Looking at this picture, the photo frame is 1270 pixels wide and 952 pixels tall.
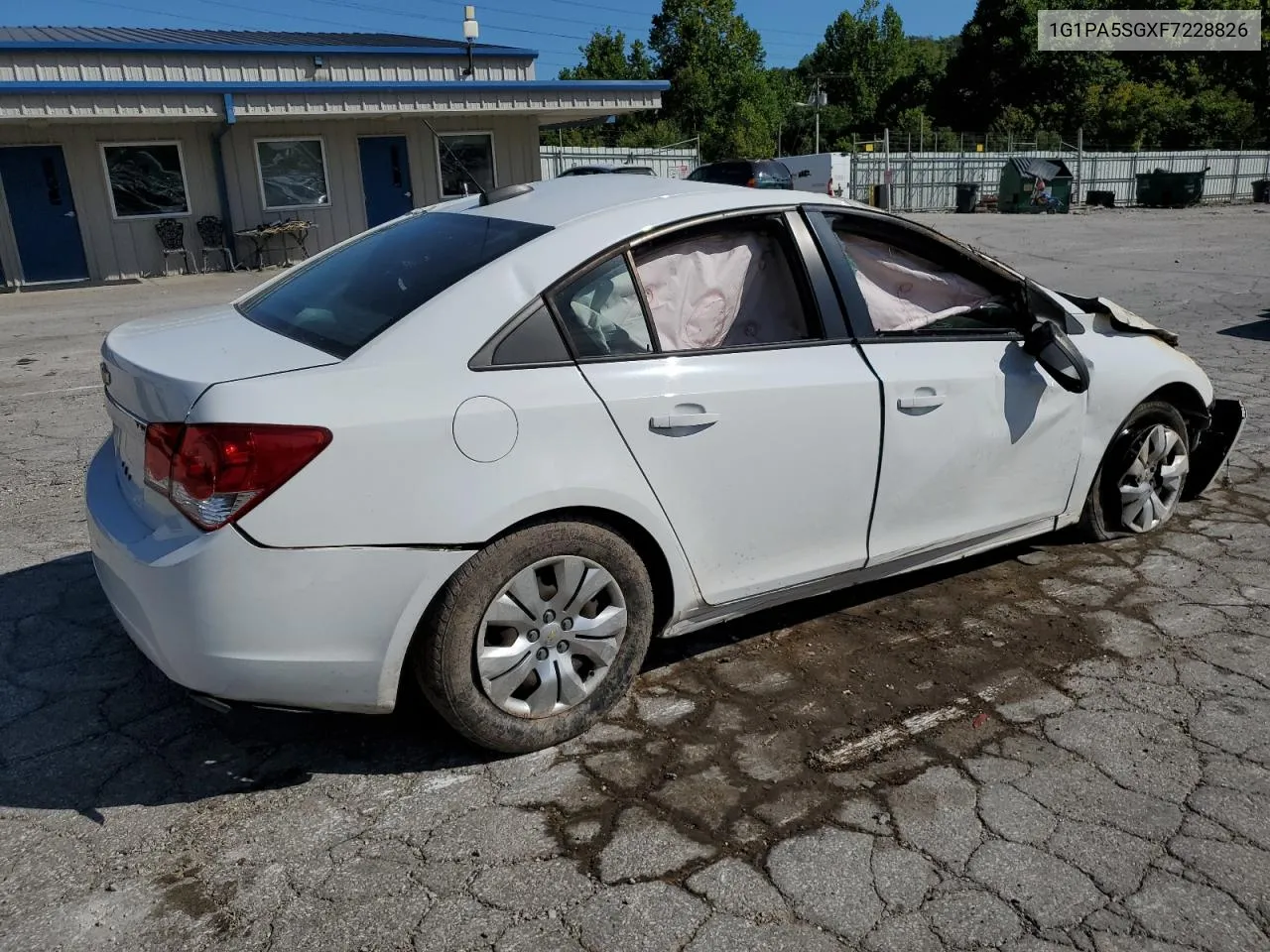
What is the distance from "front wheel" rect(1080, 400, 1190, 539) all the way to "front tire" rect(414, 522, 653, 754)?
2358mm

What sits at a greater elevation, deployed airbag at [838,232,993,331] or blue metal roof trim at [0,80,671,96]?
blue metal roof trim at [0,80,671,96]

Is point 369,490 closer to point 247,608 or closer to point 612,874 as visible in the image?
point 247,608

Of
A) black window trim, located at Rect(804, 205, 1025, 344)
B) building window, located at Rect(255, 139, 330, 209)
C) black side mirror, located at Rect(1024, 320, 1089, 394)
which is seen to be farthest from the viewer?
building window, located at Rect(255, 139, 330, 209)

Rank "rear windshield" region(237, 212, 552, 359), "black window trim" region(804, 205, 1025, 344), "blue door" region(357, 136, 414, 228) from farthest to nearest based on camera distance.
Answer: "blue door" region(357, 136, 414, 228) → "black window trim" region(804, 205, 1025, 344) → "rear windshield" region(237, 212, 552, 359)

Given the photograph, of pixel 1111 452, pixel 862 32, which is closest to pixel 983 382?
pixel 1111 452

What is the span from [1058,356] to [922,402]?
0.69 metres

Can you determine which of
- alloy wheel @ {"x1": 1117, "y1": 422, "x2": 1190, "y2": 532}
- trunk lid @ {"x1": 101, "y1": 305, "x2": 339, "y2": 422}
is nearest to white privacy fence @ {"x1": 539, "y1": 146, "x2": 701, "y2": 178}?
alloy wheel @ {"x1": 1117, "y1": 422, "x2": 1190, "y2": 532}

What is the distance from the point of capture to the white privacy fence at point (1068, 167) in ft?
113

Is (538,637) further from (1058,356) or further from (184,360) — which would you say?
(1058,356)

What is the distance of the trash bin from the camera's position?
1292 inches

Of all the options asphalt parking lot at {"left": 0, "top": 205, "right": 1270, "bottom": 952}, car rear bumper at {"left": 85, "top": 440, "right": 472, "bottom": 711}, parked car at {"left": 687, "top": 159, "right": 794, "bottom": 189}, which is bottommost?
asphalt parking lot at {"left": 0, "top": 205, "right": 1270, "bottom": 952}

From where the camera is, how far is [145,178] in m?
17.8

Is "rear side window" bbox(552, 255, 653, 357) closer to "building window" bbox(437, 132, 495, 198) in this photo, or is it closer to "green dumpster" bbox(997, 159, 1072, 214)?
"building window" bbox(437, 132, 495, 198)

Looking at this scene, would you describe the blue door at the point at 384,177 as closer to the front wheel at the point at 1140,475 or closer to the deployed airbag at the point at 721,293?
the front wheel at the point at 1140,475
